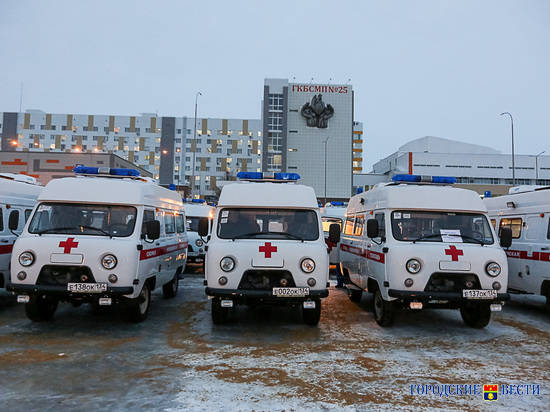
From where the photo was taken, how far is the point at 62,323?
753 cm

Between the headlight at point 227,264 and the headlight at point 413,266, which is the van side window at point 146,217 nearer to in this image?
the headlight at point 227,264

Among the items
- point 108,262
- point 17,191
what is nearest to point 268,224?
point 108,262

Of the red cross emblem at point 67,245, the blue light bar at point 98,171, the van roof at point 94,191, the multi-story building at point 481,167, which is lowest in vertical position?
the red cross emblem at point 67,245

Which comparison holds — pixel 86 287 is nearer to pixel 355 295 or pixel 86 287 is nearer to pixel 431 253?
pixel 431 253

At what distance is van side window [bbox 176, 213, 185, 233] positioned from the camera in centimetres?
1082

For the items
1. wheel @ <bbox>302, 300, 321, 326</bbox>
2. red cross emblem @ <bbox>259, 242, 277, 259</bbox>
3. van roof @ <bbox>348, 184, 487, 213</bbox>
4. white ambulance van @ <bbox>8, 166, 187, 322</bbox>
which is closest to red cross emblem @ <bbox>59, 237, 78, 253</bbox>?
white ambulance van @ <bbox>8, 166, 187, 322</bbox>

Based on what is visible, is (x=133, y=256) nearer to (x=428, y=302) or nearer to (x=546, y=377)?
(x=428, y=302)

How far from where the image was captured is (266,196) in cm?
774

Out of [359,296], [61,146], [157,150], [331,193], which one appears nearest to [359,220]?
[359,296]

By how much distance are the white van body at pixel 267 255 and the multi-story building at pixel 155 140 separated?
260ft

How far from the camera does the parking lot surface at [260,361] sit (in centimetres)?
445

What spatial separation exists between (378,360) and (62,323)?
5.83 meters

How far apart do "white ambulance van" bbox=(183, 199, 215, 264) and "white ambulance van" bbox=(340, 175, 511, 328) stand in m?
8.38

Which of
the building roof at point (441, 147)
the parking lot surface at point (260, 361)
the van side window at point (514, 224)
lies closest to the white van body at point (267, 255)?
the parking lot surface at point (260, 361)
